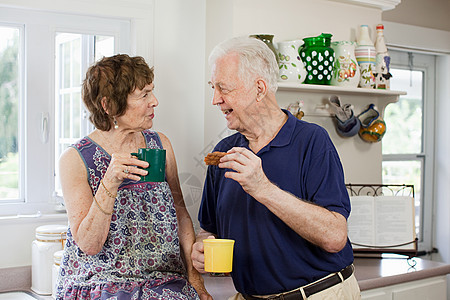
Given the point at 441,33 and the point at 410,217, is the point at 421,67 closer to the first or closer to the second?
the point at 441,33

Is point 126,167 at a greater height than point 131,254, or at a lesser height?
greater

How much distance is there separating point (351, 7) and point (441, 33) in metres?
1.25

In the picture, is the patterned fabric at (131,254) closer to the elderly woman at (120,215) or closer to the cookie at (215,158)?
the elderly woman at (120,215)

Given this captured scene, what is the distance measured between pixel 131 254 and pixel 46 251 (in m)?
0.61

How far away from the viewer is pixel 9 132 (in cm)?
239

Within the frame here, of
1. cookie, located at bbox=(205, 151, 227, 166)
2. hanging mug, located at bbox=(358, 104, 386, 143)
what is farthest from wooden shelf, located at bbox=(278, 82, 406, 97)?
cookie, located at bbox=(205, 151, 227, 166)

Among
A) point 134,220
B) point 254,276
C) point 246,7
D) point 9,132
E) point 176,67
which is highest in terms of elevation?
point 246,7

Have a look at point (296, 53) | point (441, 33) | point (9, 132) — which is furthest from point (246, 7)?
point (441, 33)

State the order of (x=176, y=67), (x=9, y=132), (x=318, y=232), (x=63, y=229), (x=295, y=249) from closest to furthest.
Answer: (x=318, y=232) → (x=295, y=249) → (x=63, y=229) → (x=9, y=132) → (x=176, y=67)

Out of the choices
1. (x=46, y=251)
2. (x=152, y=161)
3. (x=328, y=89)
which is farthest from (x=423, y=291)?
(x=46, y=251)

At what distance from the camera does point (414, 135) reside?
3.93 metres

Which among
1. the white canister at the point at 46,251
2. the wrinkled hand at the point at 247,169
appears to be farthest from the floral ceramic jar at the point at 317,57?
the white canister at the point at 46,251

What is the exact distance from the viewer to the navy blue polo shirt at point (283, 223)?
1.55 metres

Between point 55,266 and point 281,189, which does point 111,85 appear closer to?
point 281,189
